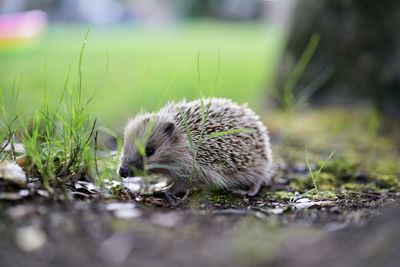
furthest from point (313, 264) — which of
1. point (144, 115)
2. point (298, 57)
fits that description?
point (298, 57)

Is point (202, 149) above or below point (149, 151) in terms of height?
above

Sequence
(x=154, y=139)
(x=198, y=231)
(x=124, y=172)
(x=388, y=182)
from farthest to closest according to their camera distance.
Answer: (x=388, y=182) < (x=154, y=139) < (x=124, y=172) < (x=198, y=231)

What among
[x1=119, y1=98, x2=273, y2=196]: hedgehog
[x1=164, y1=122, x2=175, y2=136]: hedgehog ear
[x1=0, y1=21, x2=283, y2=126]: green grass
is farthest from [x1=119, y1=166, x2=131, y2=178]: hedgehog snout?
[x1=0, y1=21, x2=283, y2=126]: green grass

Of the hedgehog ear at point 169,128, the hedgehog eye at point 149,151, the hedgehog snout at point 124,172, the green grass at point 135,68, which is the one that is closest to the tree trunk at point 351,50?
the green grass at point 135,68

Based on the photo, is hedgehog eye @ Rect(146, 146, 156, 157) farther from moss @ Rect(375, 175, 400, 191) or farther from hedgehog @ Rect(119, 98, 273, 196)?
moss @ Rect(375, 175, 400, 191)

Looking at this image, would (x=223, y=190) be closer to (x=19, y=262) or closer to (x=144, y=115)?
(x=144, y=115)

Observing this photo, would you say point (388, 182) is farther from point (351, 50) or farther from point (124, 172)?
point (351, 50)

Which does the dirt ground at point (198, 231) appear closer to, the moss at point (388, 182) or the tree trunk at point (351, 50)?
the moss at point (388, 182)

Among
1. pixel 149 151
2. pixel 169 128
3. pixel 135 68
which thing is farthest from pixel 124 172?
pixel 135 68
